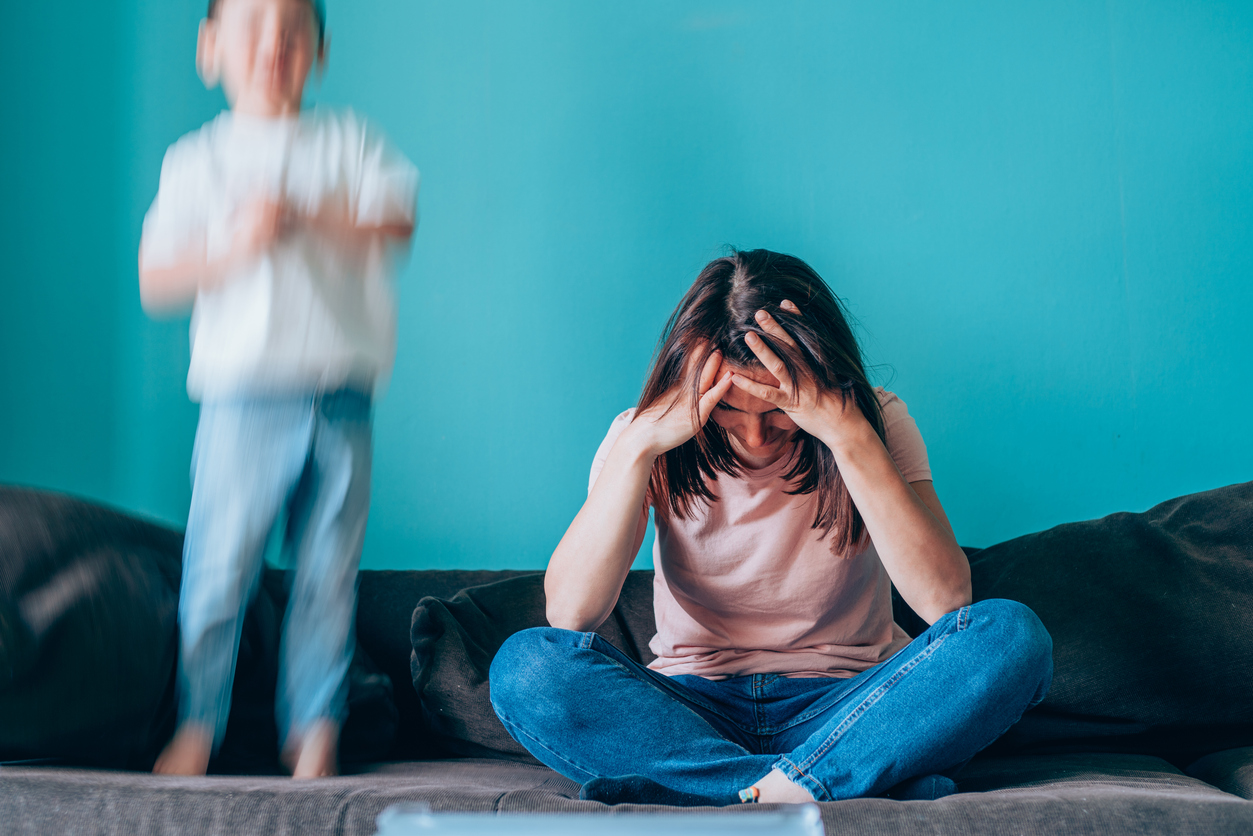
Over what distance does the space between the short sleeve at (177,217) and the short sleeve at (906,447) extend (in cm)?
90

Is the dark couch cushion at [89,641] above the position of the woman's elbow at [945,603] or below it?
below

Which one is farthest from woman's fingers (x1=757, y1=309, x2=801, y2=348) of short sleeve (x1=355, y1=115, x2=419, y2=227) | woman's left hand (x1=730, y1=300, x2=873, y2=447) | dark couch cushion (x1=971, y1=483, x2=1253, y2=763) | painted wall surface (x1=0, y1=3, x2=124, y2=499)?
painted wall surface (x1=0, y1=3, x2=124, y2=499)

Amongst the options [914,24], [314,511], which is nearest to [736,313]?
[314,511]

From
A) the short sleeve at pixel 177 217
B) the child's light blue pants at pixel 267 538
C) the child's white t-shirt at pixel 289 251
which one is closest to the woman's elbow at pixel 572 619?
the child's light blue pants at pixel 267 538

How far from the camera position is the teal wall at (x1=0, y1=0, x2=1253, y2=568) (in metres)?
1.47

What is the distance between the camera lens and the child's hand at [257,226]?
0.94 meters

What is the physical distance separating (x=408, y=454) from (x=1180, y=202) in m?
1.53

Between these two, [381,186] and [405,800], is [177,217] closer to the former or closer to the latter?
[381,186]

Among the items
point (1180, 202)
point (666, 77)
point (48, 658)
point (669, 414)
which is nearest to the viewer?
point (48, 658)

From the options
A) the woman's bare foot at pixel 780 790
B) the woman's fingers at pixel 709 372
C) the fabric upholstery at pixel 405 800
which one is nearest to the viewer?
the fabric upholstery at pixel 405 800

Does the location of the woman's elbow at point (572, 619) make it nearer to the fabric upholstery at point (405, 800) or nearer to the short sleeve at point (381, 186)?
the fabric upholstery at point (405, 800)

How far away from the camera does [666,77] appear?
1616 millimetres

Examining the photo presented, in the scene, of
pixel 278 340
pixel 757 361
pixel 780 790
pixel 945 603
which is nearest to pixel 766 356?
pixel 757 361

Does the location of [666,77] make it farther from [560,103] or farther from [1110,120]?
[1110,120]
